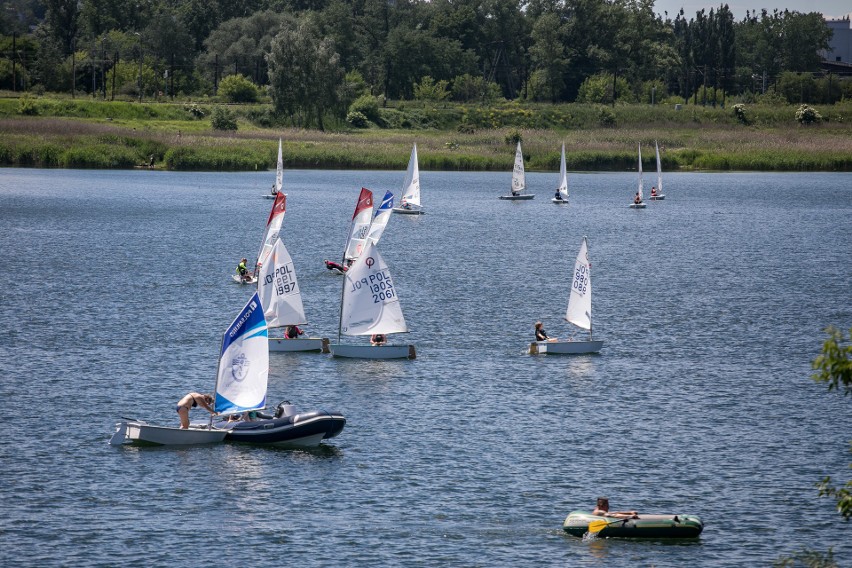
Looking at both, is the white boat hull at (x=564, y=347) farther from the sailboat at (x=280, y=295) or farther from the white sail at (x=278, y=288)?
the white sail at (x=278, y=288)

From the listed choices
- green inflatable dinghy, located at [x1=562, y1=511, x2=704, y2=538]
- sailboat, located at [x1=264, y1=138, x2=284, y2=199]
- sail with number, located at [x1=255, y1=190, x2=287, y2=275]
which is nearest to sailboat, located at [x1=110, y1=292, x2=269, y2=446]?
green inflatable dinghy, located at [x1=562, y1=511, x2=704, y2=538]

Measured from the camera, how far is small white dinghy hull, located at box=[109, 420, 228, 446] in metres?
41.2

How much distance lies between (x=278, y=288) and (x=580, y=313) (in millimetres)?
14842

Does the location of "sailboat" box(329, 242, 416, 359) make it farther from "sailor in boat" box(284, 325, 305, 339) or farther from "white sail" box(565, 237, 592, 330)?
"white sail" box(565, 237, 592, 330)

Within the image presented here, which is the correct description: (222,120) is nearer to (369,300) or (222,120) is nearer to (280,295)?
(280,295)

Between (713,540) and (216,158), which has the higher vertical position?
(216,158)

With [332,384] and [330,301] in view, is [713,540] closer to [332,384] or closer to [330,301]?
[332,384]

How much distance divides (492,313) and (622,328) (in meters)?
7.69

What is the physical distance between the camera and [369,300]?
179 ft

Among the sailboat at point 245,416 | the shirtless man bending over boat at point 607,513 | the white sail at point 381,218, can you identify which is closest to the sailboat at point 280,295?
the sailboat at point 245,416

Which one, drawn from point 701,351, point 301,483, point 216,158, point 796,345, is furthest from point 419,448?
point 216,158

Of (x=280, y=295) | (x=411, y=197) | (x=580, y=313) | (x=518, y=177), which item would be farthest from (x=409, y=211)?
(x=280, y=295)

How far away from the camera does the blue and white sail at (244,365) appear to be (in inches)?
1677

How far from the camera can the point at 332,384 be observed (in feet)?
165
